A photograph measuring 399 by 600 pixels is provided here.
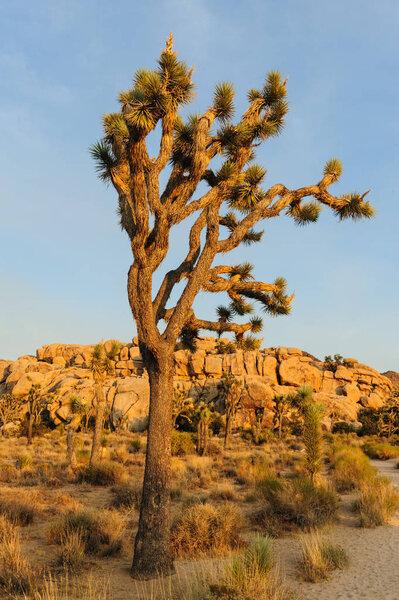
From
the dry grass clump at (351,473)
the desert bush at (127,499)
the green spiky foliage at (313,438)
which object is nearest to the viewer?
the desert bush at (127,499)

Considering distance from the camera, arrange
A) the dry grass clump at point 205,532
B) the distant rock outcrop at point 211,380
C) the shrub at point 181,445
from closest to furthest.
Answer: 1. the dry grass clump at point 205,532
2. the shrub at point 181,445
3. the distant rock outcrop at point 211,380

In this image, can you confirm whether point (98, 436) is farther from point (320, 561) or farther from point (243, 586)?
point (243, 586)

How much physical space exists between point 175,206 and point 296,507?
7.47 meters

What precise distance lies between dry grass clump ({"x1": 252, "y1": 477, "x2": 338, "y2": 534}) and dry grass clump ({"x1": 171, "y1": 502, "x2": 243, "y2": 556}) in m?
0.95

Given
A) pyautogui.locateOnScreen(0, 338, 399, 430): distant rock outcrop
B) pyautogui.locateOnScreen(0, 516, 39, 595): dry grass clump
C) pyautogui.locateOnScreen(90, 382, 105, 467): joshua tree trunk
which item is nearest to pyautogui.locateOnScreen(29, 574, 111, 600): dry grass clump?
pyautogui.locateOnScreen(0, 516, 39, 595): dry grass clump

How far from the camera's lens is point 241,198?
9.00 metres

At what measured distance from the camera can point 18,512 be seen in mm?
9547

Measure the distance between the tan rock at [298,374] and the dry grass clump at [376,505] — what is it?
123ft

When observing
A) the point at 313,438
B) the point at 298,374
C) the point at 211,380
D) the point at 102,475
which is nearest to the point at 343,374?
the point at 298,374

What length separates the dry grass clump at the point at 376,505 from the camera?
30.3 ft

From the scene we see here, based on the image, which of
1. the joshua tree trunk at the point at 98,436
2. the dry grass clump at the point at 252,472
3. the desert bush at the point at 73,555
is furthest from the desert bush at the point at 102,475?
the desert bush at the point at 73,555

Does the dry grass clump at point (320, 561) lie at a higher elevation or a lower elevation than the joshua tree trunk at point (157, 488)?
lower

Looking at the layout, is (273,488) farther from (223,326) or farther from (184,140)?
(184,140)

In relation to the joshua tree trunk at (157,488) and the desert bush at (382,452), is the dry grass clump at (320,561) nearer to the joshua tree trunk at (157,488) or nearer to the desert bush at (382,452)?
the joshua tree trunk at (157,488)
